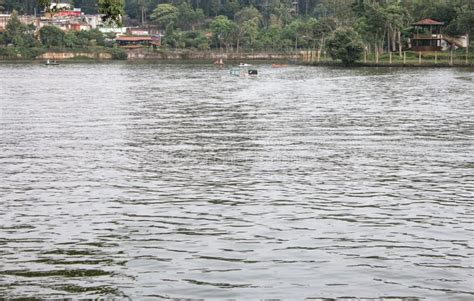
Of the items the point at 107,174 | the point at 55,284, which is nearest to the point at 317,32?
the point at 107,174

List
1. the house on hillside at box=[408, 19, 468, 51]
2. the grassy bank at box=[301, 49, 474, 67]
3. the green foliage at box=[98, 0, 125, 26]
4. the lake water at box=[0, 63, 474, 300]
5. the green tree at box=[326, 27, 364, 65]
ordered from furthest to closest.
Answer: the house on hillside at box=[408, 19, 468, 51]
the green tree at box=[326, 27, 364, 65]
the grassy bank at box=[301, 49, 474, 67]
the green foliage at box=[98, 0, 125, 26]
the lake water at box=[0, 63, 474, 300]

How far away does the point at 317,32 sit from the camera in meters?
188

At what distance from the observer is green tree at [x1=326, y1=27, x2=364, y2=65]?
150 m

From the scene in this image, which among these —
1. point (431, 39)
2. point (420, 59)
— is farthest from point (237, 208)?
point (431, 39)

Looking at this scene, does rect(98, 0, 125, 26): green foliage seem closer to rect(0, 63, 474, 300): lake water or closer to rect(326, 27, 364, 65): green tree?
rect(0, 63, 474, 300): lake water

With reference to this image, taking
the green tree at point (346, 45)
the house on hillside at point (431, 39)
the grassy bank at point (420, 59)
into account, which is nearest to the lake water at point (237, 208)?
the grassy bank at point (420, 59)

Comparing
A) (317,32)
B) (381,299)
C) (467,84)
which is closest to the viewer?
(381,299)

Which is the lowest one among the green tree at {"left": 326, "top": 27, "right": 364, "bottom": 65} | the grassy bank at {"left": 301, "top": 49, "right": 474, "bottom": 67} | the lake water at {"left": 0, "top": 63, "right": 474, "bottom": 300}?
the lake water at {"left": 0, "top": 63, "right": 474, "bottom": 300}

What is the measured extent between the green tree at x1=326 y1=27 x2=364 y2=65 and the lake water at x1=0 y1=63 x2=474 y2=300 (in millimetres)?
100361

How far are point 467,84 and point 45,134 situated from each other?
194 ft

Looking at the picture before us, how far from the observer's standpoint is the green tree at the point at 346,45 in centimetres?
14975

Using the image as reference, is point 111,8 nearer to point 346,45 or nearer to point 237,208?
point 237,208

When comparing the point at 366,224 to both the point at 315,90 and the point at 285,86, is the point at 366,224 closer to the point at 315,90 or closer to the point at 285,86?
the point at 315,90

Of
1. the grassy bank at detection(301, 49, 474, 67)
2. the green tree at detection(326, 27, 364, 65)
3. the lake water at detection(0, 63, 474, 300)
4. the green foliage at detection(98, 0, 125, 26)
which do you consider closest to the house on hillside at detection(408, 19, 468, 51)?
the grassy bank at detection(301, 49, 474, 67)
